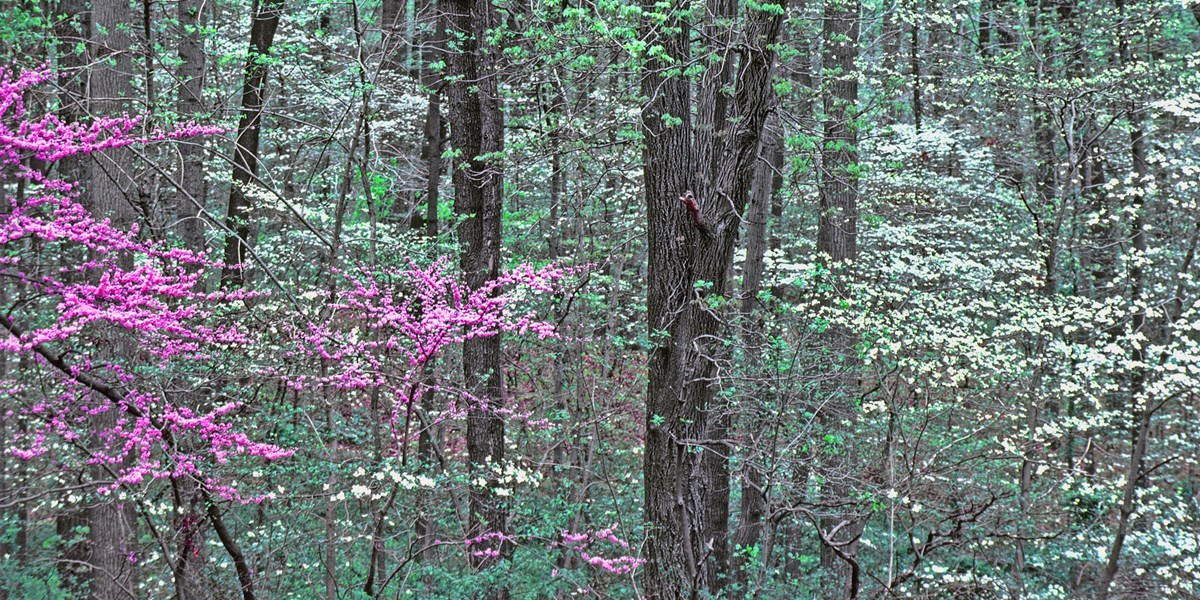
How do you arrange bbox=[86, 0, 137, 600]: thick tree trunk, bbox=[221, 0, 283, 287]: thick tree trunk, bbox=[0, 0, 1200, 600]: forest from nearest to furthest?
bbox=[0, 0, 1200, 600]: forest, bbox=[86, 0, 137, 600]: thick tree trunk, bbox=[221, 0, 283, 287]: thick tree trunk

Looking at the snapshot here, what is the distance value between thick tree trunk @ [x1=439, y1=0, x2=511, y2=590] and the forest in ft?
0.11

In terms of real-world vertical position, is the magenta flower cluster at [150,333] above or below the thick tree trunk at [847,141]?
below

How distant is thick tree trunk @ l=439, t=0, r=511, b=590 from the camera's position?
806 centimetres

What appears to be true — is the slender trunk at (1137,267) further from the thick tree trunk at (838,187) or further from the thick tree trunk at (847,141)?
the thick tree trunk at (847,141)

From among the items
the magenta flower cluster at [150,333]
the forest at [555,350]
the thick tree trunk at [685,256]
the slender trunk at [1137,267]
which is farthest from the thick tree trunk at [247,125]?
the slender trunk at [1137,267]

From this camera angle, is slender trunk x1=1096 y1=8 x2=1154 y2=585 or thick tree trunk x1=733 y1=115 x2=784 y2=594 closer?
thick tree trunk x1=733 y1=115 x2=784 y2=594

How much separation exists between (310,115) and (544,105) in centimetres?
865

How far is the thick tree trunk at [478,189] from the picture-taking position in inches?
317

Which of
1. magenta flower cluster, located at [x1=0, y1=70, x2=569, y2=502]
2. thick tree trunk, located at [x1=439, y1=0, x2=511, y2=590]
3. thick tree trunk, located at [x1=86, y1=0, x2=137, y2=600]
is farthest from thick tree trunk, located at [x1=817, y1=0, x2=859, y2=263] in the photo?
thick tree trunk, located at [x1=86, y1=0, x2=137, y2=600]

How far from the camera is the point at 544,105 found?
834 centimetres

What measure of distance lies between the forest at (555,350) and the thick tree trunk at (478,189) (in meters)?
0.03

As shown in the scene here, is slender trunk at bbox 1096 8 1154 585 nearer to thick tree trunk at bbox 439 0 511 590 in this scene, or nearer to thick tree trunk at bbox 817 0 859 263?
thick tree trunk at bbox 817 0 859 263

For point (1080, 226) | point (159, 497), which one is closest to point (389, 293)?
point (159, 497)

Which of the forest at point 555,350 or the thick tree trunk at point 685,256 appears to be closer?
the forest at point 555,350
